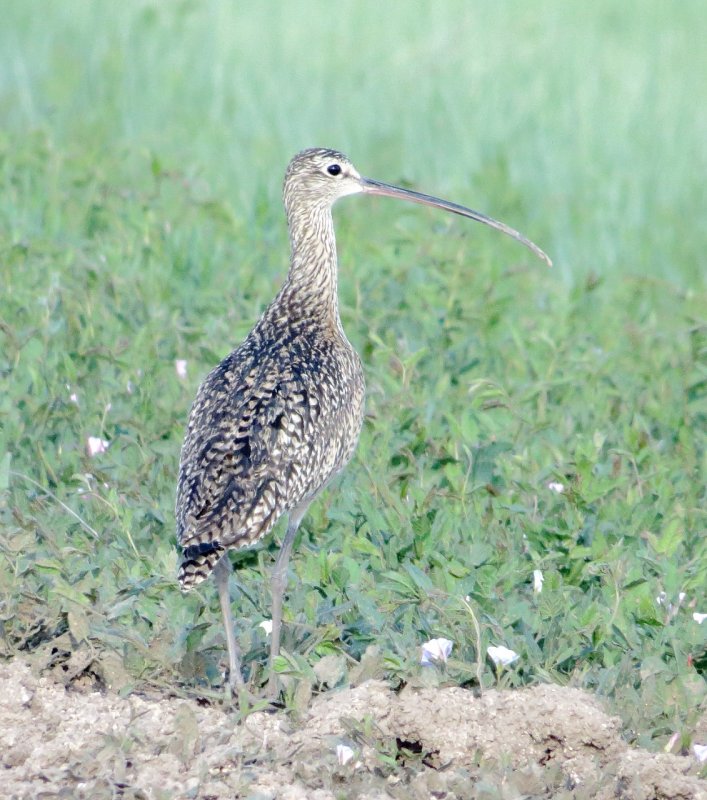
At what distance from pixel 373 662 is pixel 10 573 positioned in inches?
47.9

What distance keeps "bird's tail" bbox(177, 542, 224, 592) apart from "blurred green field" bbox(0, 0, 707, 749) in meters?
0.21

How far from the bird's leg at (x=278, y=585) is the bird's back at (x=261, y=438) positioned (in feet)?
0.36

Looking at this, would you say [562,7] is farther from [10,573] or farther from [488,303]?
[10,573]

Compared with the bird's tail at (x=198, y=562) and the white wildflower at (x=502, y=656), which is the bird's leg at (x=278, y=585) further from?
the white wildflower at (x=502, y=656)

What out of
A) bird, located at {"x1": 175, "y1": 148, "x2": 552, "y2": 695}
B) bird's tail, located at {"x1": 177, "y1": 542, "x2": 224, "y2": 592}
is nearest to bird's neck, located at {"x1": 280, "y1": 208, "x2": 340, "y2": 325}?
bird, located at {"x1": 175, "y1": 148, "x2": 552, "y2": 695}

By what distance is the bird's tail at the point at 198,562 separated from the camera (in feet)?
16.2

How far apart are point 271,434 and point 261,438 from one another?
1.7 inches

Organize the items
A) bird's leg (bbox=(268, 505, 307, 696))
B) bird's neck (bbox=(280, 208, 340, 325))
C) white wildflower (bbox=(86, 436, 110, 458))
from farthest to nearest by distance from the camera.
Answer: white wildflower (bbox=(86, 436, 110, 458)), bird's neck (bbox=(280, 208, 340, 325)), bird's leg (bbox=(268, 505, 307, 696))

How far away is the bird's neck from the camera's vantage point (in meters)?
6.29

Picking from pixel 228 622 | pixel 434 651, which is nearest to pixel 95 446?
pixel 228 622

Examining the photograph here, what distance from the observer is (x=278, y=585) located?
540cm

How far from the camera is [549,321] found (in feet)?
28.7

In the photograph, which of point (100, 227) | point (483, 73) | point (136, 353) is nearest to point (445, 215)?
point (100, 227)

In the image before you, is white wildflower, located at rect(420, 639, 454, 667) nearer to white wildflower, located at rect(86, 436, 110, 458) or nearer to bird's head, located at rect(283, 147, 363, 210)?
white wildflower, located at rect(86, 436, 110, 458)
